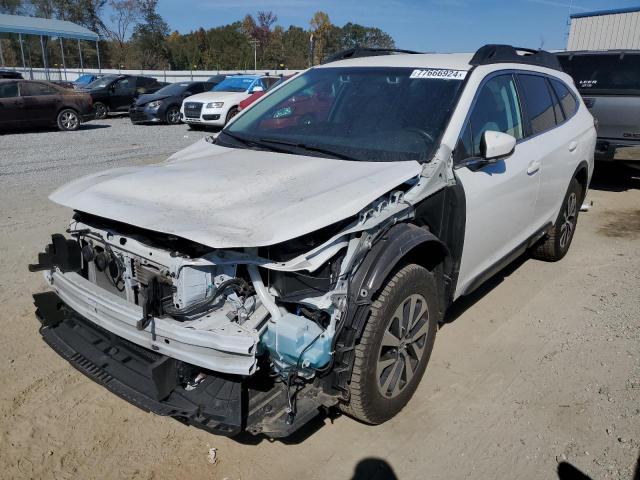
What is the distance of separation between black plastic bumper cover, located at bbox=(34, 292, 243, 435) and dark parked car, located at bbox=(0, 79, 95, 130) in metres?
13.6

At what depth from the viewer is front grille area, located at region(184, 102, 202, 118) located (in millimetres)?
15852

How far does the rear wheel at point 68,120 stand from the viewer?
50.9 ft

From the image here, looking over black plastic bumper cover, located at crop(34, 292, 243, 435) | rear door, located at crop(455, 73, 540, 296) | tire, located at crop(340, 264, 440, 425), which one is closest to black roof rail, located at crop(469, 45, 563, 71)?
rear door, located at crop(455, 73, 540, 296)

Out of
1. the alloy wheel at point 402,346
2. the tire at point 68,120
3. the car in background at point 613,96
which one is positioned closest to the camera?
the alloy wheel at point 402,346

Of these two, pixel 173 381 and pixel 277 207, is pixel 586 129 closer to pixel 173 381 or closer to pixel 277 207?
pixel 277 207

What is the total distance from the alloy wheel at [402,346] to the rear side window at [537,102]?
206cm

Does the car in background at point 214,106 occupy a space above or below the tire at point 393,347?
A: above

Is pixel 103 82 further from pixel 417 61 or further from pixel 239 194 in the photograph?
pixel 239 194

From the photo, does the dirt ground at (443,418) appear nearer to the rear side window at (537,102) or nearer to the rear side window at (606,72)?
the rear side window at (537,102)

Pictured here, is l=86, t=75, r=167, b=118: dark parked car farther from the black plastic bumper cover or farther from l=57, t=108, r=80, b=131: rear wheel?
the black plastic bumper cover

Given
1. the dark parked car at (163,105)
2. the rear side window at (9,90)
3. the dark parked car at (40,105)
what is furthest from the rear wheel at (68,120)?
the dark parked car at (163,105)

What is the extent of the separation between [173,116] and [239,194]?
54.3 ft

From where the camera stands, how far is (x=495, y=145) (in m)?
3.24

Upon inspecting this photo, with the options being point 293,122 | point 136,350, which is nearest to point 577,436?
point 136,350
